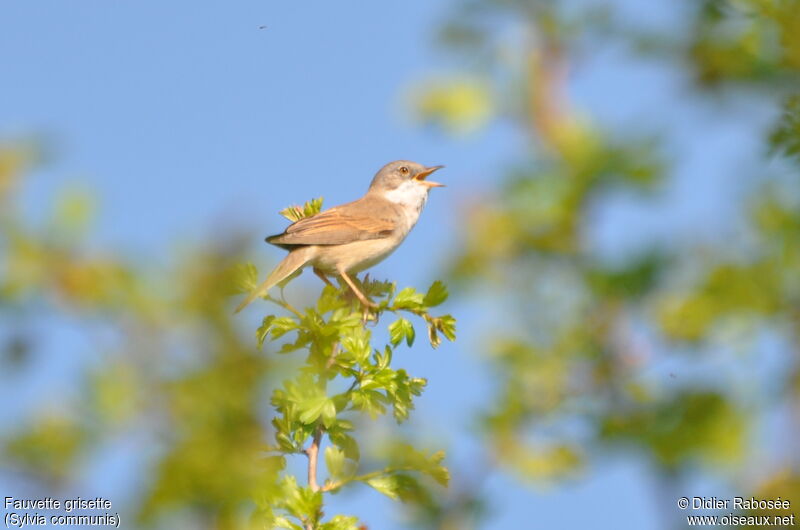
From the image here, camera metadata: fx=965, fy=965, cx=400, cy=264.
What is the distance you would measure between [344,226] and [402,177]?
1667 mm

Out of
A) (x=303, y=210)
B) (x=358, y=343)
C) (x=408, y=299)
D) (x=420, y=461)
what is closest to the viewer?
(x=420, y=461)

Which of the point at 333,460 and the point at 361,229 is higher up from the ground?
the point at 361,229

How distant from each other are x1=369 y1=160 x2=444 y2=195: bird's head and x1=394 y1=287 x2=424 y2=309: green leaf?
4354mm

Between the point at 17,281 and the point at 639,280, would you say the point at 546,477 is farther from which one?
the point at 17,281

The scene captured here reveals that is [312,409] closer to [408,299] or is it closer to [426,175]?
[408,299]

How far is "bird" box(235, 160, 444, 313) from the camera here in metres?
6.16

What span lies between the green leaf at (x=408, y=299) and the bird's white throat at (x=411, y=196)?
3962 millimetres

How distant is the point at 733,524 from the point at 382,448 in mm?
1189

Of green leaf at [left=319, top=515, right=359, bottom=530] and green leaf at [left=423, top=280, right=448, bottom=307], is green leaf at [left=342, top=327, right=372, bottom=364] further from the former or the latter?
green leaf at [left=319, top=515, right=359, bottom=530]

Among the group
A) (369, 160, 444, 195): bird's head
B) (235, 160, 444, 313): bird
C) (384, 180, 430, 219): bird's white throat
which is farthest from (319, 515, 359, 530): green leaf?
(369, 160, 444, 195): bird's head

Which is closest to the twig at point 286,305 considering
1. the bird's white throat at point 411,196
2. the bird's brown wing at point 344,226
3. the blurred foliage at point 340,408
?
the blurred foliage at point 340,408

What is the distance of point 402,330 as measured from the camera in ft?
12.3

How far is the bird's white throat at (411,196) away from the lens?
25.8 ft

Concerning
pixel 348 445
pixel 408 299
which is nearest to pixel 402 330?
pixel 408 299
